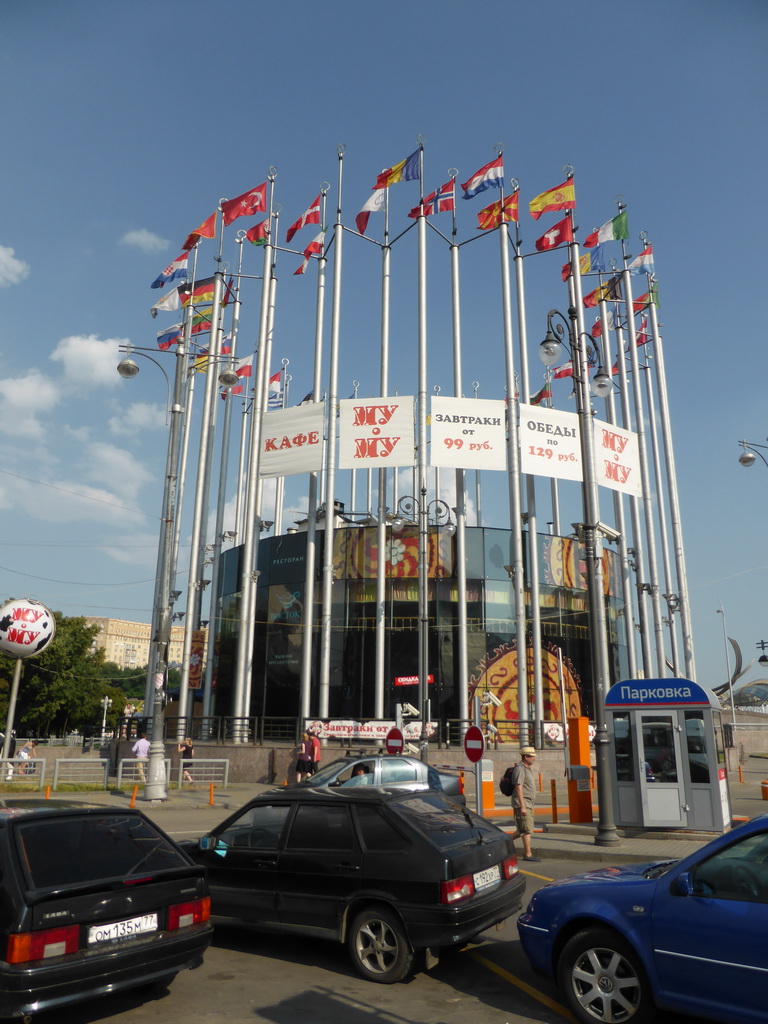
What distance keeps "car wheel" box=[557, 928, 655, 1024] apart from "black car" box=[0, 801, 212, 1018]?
2808 millimetres

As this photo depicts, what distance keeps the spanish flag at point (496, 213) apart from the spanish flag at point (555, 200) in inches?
81.1

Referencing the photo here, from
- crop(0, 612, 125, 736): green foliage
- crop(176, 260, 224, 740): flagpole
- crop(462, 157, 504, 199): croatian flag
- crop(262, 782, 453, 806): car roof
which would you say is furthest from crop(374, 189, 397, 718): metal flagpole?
crop(0, 612, 125, 736): green foliage

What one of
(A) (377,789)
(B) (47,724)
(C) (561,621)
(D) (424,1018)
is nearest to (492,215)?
(C) (561,621)

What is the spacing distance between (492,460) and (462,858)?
24008 mm

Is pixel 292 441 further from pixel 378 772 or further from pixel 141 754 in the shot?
pixel 378 772

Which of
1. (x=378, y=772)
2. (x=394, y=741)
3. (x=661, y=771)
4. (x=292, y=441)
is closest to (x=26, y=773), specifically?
(x=394, y=741)

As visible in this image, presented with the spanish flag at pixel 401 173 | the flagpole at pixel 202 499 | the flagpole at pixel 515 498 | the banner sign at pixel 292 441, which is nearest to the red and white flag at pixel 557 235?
the flagpole at pixel 515 498

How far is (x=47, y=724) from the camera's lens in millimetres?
52250

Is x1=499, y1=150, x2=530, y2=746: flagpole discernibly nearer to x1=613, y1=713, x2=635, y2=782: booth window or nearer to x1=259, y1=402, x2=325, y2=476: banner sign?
x1=259, y1=402, x2=325, y2=476: banner sign

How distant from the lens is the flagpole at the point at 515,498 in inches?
1123

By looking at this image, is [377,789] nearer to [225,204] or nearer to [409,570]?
[409,570]

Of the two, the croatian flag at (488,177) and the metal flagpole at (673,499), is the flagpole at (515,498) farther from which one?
the metal flagpole at (673,499)

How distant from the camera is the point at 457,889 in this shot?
6.31 meters

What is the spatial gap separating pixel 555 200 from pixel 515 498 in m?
12.1
